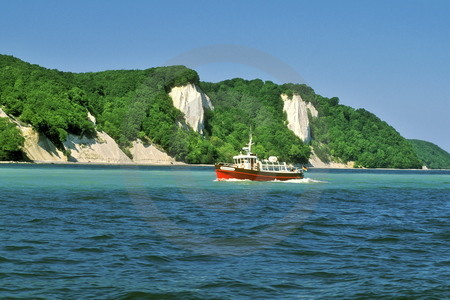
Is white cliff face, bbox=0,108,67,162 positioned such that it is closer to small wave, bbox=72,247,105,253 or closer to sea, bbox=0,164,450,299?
sea, bbox=0,164,450,299

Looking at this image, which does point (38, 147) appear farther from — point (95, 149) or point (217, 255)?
point (217, 255)

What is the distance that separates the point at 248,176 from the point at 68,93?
98.0 metres

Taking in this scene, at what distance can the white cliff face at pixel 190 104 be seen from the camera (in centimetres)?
18538

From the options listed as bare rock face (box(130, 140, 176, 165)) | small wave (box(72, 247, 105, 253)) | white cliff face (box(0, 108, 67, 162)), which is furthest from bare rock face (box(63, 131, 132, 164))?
small wave (box(72, 247, 105, 253))

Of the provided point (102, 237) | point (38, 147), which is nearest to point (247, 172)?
point (102, 237)

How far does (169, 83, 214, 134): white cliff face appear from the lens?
185 meters

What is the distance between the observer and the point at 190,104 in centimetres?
18638

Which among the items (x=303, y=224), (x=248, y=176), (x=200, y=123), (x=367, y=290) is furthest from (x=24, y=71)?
(x=367, y=290)

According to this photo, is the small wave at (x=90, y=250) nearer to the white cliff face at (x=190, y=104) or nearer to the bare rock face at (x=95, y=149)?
the bare rock face at (x=95, y=149)

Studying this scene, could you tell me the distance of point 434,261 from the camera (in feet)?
55.8

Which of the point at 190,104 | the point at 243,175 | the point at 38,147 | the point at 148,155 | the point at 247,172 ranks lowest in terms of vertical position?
the point at 243,175

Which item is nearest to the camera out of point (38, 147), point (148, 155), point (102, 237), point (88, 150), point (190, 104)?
point (102, 237)

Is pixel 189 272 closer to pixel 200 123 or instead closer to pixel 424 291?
pixel 424 291

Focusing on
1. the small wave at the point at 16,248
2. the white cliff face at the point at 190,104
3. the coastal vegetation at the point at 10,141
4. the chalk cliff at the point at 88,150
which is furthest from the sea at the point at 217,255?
the white cliff face at the point at 190,104
